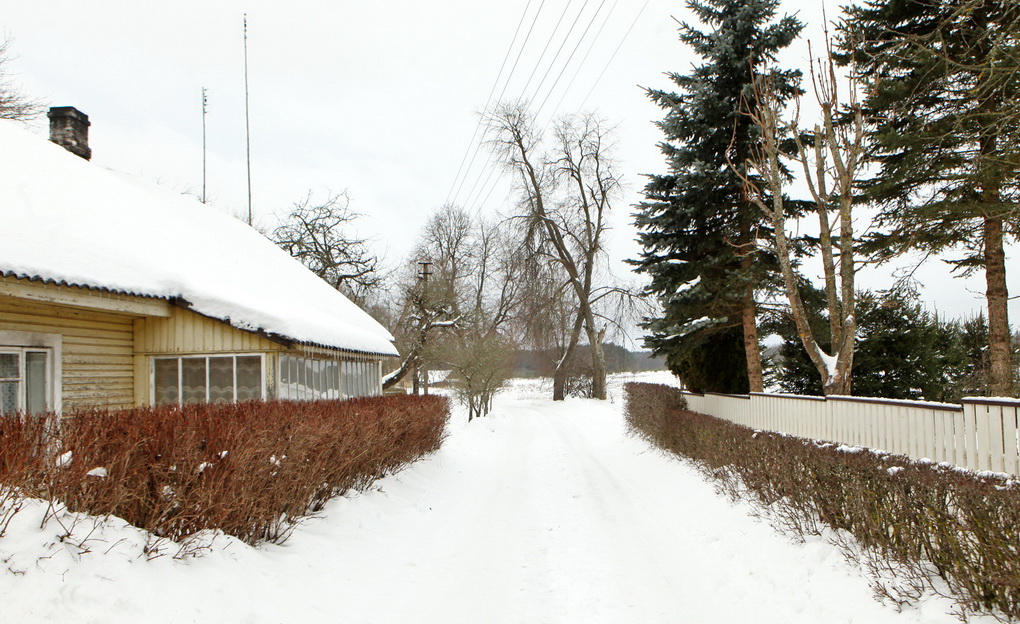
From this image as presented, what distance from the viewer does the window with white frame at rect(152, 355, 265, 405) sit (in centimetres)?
1111

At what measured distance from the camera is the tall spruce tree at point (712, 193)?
14.5 m

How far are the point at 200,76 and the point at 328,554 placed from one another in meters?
25.0

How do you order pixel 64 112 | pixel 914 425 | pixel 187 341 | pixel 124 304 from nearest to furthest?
pixel 914 425 < pixel 124 304 < pixel 187 341 < pixel 64 112

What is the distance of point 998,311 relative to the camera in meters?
11.7

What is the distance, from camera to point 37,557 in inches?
125

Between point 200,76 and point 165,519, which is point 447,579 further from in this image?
point 200,76

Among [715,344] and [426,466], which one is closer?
[426,466]

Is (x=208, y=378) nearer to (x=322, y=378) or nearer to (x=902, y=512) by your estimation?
(x=322, y=378)

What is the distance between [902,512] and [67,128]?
58.2ft

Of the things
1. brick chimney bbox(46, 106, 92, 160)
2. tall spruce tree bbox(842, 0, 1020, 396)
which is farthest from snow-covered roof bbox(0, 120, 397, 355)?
tall spruce tree bbox(842, 0, 1020, 396)

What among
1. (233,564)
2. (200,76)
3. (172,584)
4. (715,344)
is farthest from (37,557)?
(200,76)

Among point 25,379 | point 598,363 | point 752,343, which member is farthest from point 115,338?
point 598,363

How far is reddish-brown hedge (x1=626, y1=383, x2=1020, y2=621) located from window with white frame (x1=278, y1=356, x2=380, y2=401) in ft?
27.3

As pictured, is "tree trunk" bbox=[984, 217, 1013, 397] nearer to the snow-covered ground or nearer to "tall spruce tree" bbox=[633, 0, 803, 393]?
"tall spruce tree" bbox=[633, 0, 803, 393]
